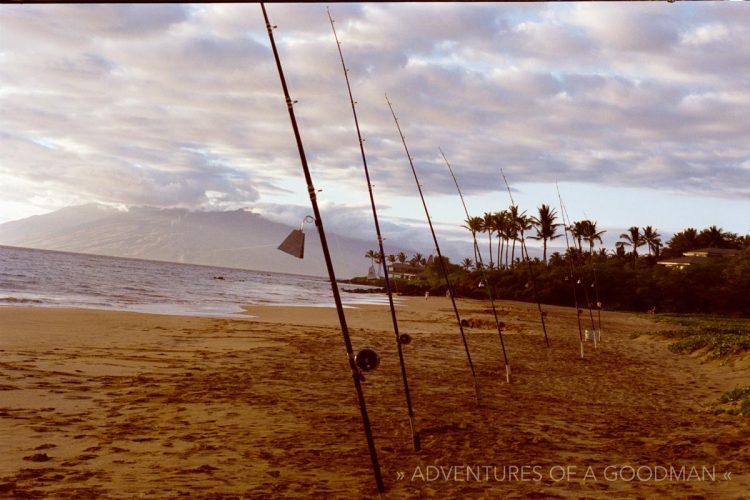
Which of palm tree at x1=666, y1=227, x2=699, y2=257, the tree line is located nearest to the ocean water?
the tree line

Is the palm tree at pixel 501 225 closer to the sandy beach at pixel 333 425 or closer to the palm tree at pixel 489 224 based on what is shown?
the palm tree at pixel 489 224

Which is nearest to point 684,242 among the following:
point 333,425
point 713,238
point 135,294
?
point 713,238

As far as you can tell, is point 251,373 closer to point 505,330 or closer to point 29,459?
point 29,459

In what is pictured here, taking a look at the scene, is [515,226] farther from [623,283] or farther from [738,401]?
[738,401]

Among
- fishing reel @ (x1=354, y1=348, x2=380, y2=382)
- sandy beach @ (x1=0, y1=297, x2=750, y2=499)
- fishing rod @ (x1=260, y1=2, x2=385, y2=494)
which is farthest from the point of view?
sandy beach @ (x1=0, y1=297, x2=750, y2=499)

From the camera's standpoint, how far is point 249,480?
601 cm

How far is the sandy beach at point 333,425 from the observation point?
605 centimetres

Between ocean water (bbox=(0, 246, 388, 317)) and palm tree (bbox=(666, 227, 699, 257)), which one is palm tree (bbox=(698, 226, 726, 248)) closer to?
palm tree (bbox=(666, 227, 699, 257))

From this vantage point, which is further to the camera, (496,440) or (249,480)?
(496,440)

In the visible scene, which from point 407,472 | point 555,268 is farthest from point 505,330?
point 555,268

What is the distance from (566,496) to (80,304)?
28644 millimetres

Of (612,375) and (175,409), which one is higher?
(175,409)

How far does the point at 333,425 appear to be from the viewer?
27.6 ft

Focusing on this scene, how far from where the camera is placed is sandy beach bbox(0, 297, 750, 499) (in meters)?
6.05
